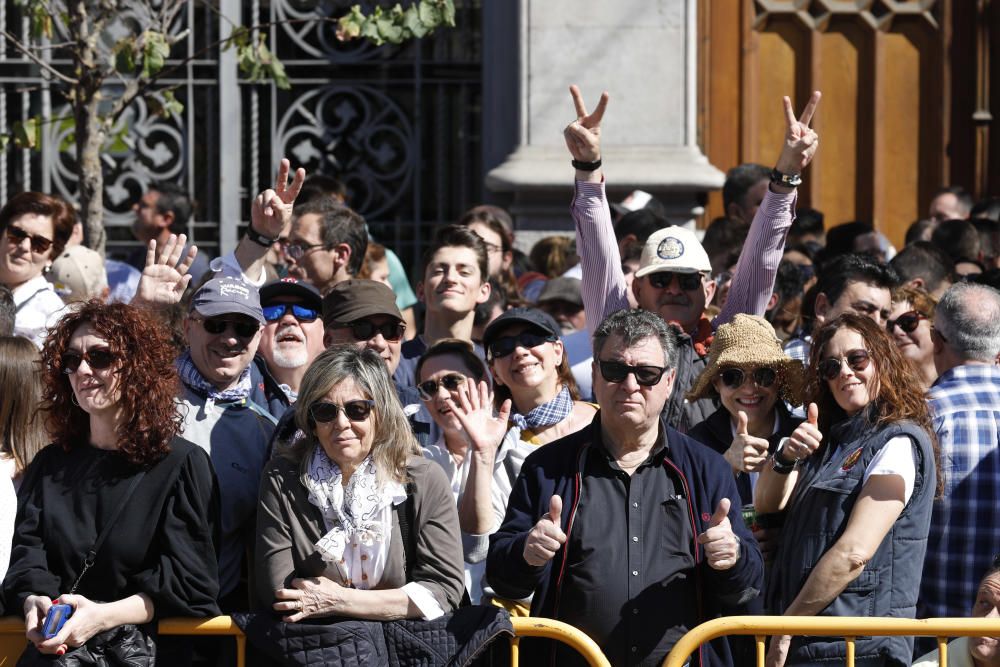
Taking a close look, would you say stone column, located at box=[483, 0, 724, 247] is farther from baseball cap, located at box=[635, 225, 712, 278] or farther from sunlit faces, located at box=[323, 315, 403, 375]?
sunlit faces, located at box=[323, 315, 403, 375]

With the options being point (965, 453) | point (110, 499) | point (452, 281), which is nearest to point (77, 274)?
point (452, 281)

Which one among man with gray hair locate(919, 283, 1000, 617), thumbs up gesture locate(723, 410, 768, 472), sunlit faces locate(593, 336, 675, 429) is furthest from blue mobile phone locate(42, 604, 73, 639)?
man with gray hair locate(919, 283, 1000, 617)

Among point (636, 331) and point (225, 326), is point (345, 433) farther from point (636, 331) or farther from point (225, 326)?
point (636, 331)

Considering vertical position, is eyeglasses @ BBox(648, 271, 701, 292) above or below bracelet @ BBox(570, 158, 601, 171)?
below

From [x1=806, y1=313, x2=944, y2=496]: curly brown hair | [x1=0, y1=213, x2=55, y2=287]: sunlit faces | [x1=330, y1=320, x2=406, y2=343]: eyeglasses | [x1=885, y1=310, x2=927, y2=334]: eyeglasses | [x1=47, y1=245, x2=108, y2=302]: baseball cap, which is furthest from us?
[x1=47, y1=245, x2=108, y2=302]: baseball cap

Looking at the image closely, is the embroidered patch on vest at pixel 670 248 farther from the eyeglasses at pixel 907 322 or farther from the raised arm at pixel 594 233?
the eyeglasses at pixel 907 322

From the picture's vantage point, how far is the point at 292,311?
20.4 ft

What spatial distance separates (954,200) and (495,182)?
294cm

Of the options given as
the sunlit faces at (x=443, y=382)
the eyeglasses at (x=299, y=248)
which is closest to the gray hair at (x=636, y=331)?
the sunlit faces at (x=443, y=382)

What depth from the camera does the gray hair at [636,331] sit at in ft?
17.3

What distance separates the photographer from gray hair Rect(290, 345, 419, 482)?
16.6ft

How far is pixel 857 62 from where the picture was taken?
11367mm

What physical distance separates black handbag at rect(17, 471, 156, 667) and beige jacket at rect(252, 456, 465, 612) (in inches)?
14.8

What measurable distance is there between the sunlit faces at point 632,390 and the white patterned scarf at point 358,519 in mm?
731
